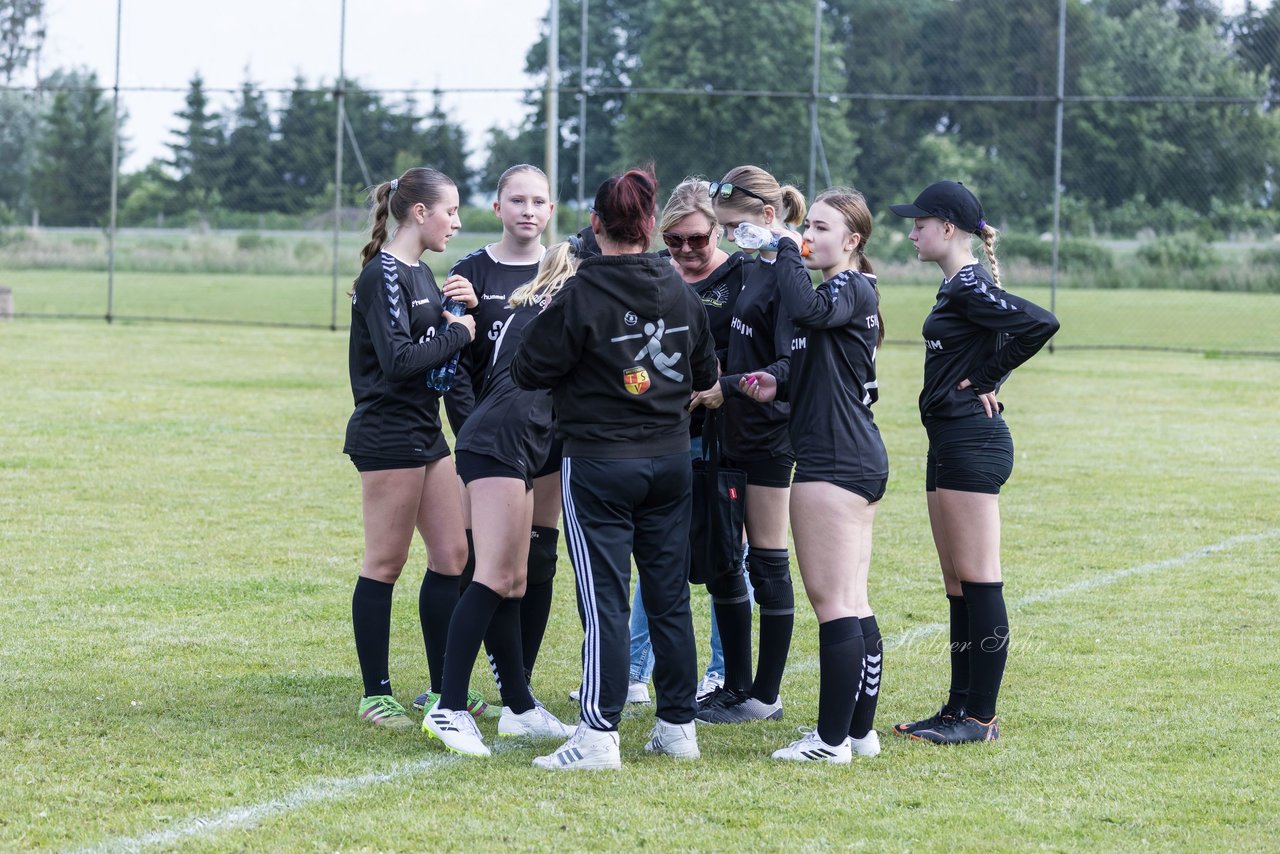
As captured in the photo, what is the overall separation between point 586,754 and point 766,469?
1.28m

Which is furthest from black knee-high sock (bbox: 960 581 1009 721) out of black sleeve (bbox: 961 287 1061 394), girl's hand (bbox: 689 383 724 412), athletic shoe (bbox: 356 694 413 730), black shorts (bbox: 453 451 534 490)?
athletic shoe (bbox: 356 694 413 730)

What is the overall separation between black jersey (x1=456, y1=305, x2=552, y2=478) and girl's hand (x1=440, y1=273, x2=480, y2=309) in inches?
6.1

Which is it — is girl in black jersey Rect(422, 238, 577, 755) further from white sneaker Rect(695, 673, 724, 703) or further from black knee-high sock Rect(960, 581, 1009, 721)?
black knee-high sock Rect(960, 581, 1009, 721)

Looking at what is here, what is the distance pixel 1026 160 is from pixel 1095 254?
6.87 ft

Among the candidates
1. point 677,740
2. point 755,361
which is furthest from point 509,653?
point 755,361

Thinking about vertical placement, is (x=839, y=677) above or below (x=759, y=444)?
below

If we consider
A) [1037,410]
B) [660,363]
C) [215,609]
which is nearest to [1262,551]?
[660,363]

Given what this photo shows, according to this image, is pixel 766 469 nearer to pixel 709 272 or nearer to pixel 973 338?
pixel 709 272

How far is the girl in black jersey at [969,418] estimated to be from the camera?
15.9 ft

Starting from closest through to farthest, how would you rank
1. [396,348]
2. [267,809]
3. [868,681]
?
[267,809] → [868,681] → [396,348]

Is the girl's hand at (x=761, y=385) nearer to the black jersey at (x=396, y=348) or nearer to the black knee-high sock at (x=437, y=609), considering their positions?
the black jersey at (x=396, y=348)

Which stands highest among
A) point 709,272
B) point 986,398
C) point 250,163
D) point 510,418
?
point 250,163

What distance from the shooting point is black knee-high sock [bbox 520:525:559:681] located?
531 centimetres

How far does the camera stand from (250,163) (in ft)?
85.6
